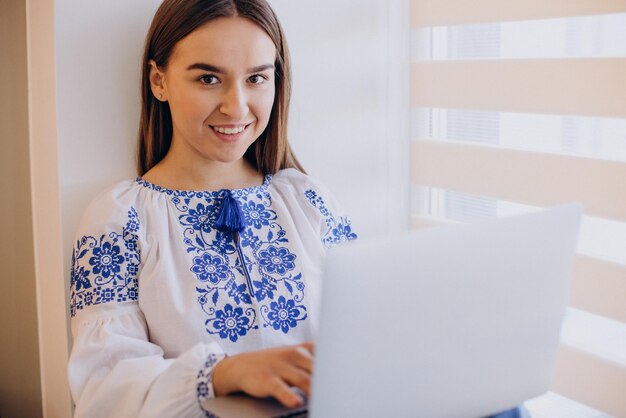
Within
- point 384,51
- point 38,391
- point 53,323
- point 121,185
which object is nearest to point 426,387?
point 121,185

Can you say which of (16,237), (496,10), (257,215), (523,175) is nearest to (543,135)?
(523,175)

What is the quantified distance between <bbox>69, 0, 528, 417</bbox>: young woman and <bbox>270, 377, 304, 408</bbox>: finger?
0.28 m

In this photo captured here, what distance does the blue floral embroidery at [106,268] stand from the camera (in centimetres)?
136

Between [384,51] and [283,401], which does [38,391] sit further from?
[384,51]

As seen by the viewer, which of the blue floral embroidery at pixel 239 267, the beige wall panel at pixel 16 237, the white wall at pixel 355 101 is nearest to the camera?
the blue floral embroidery at pixel 239 267

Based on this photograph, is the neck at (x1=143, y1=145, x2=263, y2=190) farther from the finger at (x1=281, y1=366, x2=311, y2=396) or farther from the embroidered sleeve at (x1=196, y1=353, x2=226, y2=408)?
the finger at (x1=281, y1=366, x2=311, y2=396)

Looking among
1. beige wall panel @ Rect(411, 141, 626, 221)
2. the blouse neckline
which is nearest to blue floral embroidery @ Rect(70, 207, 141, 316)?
the blouse neckline

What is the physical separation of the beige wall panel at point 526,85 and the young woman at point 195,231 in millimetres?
435

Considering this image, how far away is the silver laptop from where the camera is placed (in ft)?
2.96

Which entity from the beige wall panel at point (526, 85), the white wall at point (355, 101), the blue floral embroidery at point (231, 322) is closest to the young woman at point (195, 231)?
the blue floral embroidery at point (231, 322)

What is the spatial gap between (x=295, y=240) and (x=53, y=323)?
18.7 inches

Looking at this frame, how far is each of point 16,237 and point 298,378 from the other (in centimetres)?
86

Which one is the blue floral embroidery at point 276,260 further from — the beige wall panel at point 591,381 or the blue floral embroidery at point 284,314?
the beige wall panel at point 591,381

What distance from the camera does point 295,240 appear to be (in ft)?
5.01
